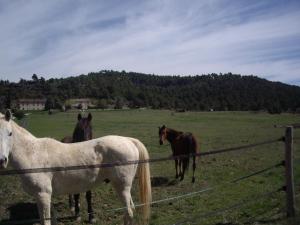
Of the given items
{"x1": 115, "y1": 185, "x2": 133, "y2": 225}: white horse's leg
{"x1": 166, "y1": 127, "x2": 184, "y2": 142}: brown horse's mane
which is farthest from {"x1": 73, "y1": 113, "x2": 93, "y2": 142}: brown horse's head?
{"x1": 166, "y1": 127, "x2": 184, "y2": 142}: brown horse's mane

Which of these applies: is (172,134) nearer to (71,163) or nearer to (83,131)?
(83,131)

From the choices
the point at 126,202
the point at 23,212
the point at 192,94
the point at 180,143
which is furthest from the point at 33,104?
the point at 126,202

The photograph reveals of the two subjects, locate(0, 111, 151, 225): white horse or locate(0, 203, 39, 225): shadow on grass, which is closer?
locate(0, 111, 151, 225): white horse

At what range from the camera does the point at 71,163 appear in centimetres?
562

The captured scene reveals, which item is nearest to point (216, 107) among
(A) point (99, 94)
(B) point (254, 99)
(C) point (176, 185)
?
(B) point (254, 99)

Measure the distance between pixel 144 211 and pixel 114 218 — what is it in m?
1.81

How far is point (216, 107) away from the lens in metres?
105

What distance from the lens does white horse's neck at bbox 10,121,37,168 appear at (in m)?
5.36

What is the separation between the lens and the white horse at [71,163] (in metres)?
5.29

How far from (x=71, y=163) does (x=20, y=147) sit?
81 cm

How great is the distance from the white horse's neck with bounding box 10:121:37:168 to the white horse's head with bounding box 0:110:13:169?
0.27 meters

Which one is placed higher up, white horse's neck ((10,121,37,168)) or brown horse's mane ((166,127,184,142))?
white horse's neck ((10,121,37,168))

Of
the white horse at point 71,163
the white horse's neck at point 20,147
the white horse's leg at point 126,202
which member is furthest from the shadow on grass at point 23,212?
the white horse's leg at point 126,202

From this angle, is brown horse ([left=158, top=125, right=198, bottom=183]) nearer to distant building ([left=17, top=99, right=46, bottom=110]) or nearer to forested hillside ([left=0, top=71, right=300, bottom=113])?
distant building ([left=17, top=99, right=46, bottom=110])
